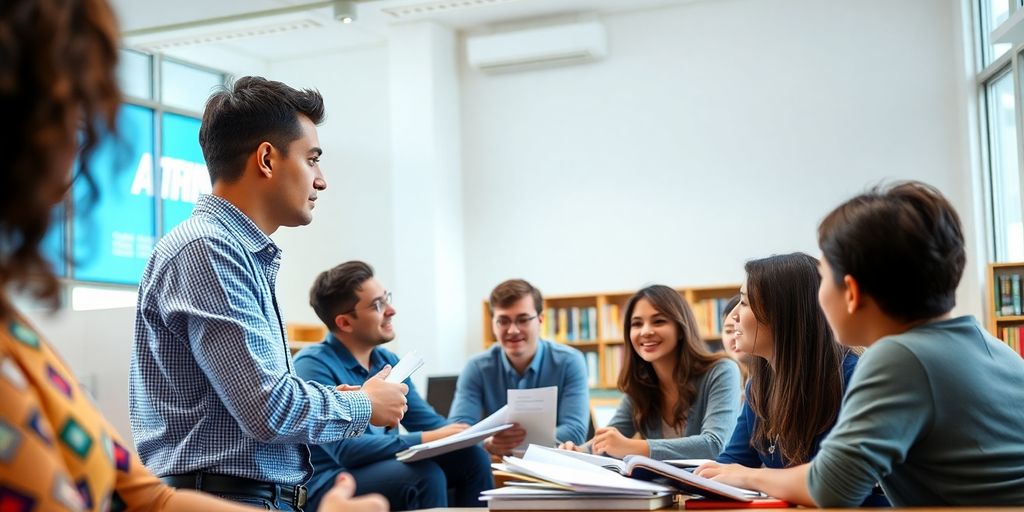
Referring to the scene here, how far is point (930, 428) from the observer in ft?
5.23

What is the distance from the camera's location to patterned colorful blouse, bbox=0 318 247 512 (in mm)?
906

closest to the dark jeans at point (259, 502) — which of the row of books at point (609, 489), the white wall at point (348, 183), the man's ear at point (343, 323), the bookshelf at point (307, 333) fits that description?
the row of books at point (609, 489)

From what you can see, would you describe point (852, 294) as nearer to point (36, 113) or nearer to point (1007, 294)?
point (36, 113)

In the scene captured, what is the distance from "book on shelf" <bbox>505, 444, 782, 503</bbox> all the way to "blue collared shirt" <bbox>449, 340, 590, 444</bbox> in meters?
2.62

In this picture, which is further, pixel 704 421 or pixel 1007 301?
pixel 1007 301

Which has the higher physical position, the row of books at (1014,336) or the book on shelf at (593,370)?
the row of books at (1014,336)

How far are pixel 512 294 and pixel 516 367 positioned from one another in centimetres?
34

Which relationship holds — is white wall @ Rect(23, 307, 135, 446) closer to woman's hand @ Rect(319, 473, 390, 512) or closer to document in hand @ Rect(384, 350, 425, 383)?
document in hand @ Rect(384, 350, 425, 383)

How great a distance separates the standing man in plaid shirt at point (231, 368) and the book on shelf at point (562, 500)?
1.44ft

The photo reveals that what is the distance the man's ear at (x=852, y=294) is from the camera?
1.67m

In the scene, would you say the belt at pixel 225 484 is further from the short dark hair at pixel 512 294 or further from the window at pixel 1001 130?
the window at pixel 1001 130

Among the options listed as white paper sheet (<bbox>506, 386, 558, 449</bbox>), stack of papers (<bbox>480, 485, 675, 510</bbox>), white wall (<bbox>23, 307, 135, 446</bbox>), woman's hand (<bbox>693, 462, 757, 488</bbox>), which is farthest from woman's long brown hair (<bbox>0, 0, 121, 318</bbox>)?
white wall (<bbox>23, 307, 135, 446</bbox>)

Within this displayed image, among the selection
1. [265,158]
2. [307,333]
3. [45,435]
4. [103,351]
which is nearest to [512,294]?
[103,351]

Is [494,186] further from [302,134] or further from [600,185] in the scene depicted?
[302,134]
